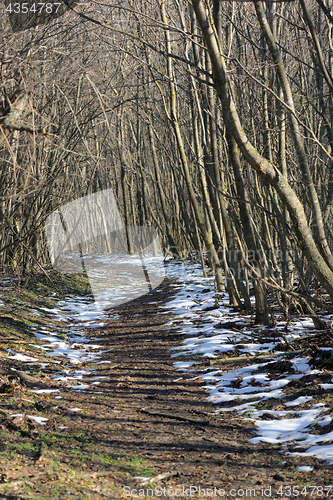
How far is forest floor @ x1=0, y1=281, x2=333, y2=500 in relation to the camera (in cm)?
231

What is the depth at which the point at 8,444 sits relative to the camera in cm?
264

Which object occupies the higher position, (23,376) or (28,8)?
(28,8)

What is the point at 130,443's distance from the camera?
3.03 m

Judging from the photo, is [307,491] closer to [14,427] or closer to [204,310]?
[14,427]

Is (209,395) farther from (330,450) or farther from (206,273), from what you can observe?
(206,273)

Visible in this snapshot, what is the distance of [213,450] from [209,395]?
3.70 feet

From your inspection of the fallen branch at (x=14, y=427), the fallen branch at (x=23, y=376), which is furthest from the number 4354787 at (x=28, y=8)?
the fallen branch at (x=14, y=427)

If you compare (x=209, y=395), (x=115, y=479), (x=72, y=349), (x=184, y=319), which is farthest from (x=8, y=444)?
(x=184, y=319)

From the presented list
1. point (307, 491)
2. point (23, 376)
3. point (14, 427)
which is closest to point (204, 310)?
point (23, 376)

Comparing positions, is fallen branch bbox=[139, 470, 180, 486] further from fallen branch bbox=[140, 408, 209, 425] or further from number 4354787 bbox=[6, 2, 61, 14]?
number 4354787 bbox=[6, 2, 61, 14]

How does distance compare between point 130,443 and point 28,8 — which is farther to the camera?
point 28,8

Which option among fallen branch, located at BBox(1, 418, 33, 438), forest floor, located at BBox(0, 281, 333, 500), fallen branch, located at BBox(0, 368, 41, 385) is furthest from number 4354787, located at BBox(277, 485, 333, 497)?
fallen branch, located at BBox(0, 368, 41, 385)

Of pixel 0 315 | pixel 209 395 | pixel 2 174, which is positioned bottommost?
pixel 209 395

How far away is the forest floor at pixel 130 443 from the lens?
7.57 feet
